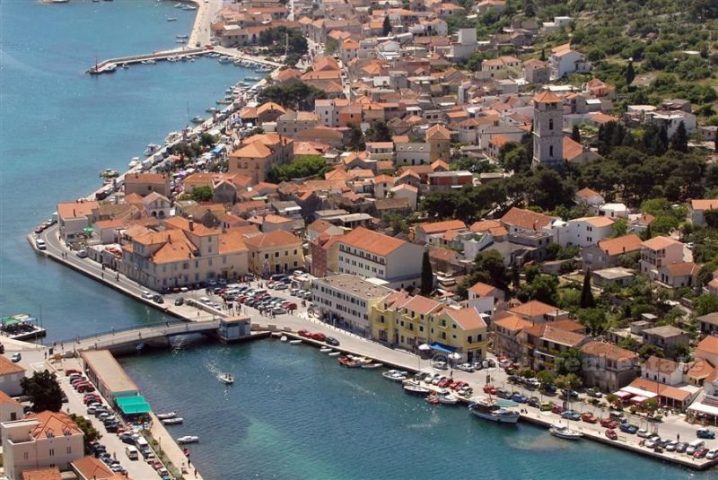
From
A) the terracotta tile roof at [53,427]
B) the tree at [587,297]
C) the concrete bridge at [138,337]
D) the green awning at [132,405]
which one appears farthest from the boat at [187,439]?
the tree at [587,297]

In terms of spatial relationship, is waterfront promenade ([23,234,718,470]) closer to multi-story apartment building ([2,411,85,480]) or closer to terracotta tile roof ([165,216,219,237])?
terracotta tile roof ([165,216,219,237])

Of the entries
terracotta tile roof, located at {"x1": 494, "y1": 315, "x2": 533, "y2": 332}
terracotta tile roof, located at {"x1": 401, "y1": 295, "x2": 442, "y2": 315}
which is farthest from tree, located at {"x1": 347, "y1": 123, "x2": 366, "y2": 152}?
terracotta tile roof, located at {"x1": 494, "y1": 315, "x2": 533, "y2": 332}

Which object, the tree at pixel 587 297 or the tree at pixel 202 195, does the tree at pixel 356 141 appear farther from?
the tree at pixel 587 297

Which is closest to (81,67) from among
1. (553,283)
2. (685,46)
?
(685,46)

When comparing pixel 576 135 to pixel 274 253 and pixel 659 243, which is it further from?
pixel 274 253

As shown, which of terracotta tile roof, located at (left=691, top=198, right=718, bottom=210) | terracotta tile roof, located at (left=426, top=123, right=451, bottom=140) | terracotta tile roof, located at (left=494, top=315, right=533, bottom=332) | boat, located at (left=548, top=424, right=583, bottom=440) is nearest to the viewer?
boat, located at (left=548, top=424, right=583, bottom=440)

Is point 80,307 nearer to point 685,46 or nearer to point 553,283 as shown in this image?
point 553,283
